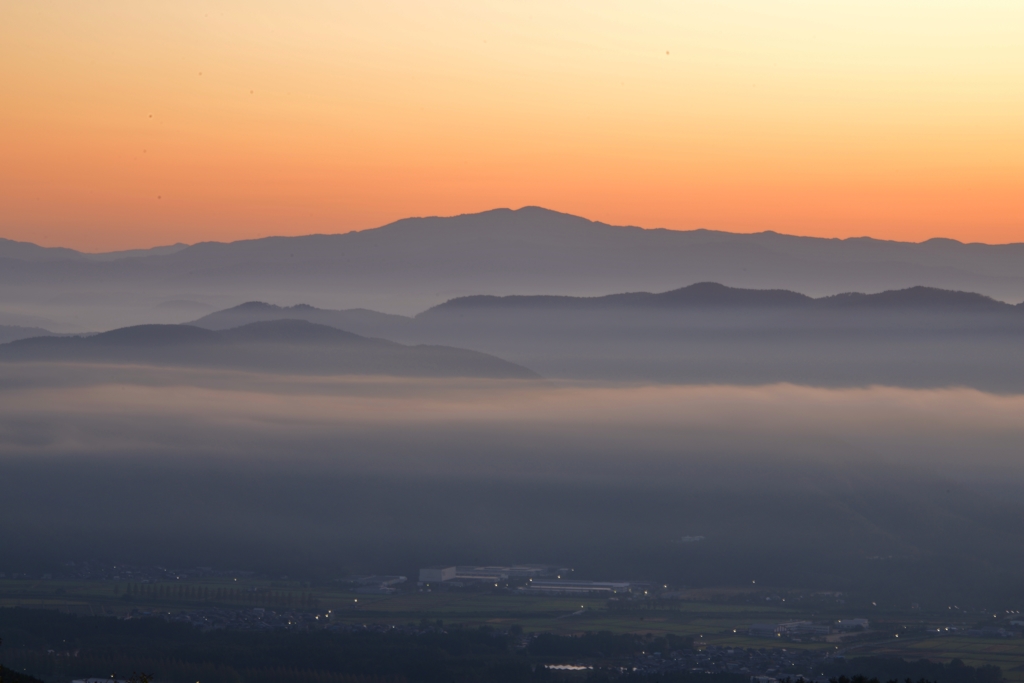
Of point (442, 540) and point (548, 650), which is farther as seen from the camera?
point (442, 540)

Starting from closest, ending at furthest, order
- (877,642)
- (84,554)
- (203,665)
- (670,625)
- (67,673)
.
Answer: (67,673) → (203,665) → (877,642) → (670,625) → (84,554)

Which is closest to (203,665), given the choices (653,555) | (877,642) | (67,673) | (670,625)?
(67,673)

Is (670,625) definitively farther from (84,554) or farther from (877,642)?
(84,554)

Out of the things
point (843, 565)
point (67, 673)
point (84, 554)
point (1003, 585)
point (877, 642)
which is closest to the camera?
point (67, 673)

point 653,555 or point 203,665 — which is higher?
point 653,555

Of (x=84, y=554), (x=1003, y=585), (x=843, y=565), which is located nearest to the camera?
(x=1003, y=585)

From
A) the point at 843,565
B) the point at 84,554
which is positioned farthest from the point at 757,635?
the point at 84,554

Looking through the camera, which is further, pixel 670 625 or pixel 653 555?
pixel 653 555

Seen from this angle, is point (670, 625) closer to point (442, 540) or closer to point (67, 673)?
point (67, 673)

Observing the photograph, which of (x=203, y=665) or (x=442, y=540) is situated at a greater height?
(x=442, y=540)
